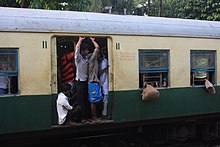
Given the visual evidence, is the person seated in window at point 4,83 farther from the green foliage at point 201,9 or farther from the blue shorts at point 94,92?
the green foliage at point 201,9

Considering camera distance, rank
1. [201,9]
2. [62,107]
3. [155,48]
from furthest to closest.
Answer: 1. [201,9]
2. [155,48]
3. [62,107]

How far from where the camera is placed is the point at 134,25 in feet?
21.2

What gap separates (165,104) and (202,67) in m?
1.37

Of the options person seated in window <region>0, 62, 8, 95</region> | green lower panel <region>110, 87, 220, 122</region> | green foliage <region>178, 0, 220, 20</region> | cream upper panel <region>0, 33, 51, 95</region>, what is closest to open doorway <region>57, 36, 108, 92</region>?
cream upper panel <region>0, 33, 51, 95</region>

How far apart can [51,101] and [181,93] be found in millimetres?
2937

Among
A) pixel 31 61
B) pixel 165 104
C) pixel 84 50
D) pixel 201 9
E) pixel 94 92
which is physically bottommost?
pixel 165 104

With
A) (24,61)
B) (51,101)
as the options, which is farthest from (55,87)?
(24,61)

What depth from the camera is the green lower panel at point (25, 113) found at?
5.24 m

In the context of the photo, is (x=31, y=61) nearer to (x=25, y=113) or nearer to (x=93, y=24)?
(x=25, y=113)

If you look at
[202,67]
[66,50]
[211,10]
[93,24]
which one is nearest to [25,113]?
[66,50]

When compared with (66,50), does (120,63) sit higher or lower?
lower

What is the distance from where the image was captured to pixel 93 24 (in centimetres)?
604

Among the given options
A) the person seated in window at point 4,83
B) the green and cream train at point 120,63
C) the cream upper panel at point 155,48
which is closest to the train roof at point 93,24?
the green and cream train at point 120,63

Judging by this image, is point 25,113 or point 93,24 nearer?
point 25,113
